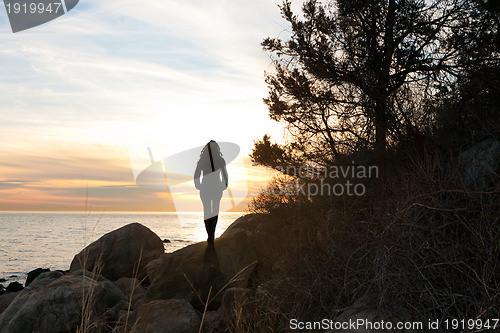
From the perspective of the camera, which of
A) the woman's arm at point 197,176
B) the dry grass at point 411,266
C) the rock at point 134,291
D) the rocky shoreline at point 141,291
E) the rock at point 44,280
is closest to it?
the dry grass at point 411,266

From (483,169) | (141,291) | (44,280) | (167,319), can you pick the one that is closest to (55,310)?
(167,319)

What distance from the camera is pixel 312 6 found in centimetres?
1409

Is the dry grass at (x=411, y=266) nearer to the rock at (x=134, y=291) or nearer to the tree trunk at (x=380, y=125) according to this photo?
the rock at (x=134, y=291)

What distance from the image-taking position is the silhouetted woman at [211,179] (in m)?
10.6

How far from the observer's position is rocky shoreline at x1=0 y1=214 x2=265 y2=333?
6832 millimetres

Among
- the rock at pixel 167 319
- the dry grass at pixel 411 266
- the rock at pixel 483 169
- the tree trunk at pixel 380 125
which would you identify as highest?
the tree trunk at pixel 380 125

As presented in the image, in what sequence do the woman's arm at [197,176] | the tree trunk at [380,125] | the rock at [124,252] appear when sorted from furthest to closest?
the rock at [124,252]
the tree trunk at [380,125]
the woman's arm at [197,176]

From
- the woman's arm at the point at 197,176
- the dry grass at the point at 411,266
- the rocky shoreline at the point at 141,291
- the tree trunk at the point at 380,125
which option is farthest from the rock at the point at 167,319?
the tree trunk at the point at 380,125

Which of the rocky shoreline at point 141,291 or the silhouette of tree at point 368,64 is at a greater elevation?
the silhouette of tree at point 368,64

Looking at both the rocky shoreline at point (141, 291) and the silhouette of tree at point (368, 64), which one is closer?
the rocky shoreline at point (141, 291)

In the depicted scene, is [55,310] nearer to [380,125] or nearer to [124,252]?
[124,252]

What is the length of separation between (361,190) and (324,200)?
907 mm

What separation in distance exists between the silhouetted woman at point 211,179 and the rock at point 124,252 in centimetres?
466

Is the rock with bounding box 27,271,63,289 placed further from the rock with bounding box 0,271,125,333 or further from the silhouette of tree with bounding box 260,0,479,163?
the silhouette of tree with bounding box 260,0,479,163
